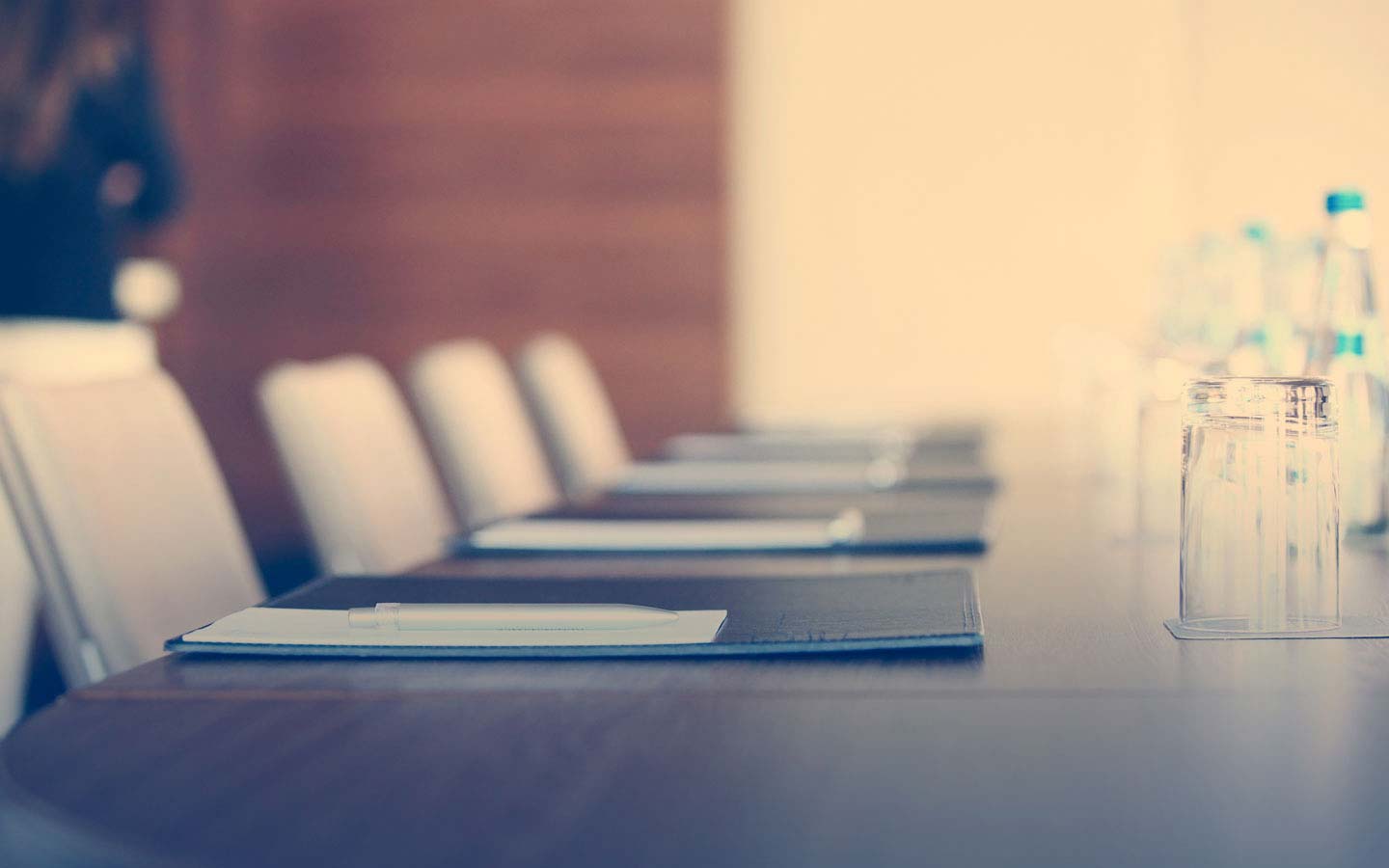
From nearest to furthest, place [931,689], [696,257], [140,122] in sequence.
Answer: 1. [931,689]
2. [140,122]
3. [696,257]

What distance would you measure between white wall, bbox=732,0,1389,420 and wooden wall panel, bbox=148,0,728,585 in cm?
26

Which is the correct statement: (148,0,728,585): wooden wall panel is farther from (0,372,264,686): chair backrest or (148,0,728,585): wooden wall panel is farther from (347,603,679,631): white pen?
(347,603,679,631): white pen

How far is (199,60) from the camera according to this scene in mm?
5219

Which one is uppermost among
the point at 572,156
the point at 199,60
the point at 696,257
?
the point at 199,60

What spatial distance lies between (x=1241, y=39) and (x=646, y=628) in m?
4.16

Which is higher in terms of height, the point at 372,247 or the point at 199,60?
the point at 199,60

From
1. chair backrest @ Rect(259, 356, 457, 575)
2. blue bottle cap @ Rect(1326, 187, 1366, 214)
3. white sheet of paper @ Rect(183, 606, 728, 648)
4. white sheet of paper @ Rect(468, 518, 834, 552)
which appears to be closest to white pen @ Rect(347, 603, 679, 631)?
white sheet of paper @ Rect(183, 606, 728, 648)

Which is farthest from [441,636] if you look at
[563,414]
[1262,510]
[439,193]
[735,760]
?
[439,193]

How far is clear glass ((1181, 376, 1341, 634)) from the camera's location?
992 mm

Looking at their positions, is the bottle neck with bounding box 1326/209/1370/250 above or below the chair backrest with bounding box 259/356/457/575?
above

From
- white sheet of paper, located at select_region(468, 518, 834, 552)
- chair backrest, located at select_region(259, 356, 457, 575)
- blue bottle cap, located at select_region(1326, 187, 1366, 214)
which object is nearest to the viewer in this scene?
blue bottle cap, located at select_region(1326, 187, 1366, 214)

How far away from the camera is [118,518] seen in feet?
4.90

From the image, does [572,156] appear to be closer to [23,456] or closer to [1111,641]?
[23,456]

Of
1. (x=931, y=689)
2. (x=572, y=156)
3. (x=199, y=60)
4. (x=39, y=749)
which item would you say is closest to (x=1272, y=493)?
(x=931, y=689)
